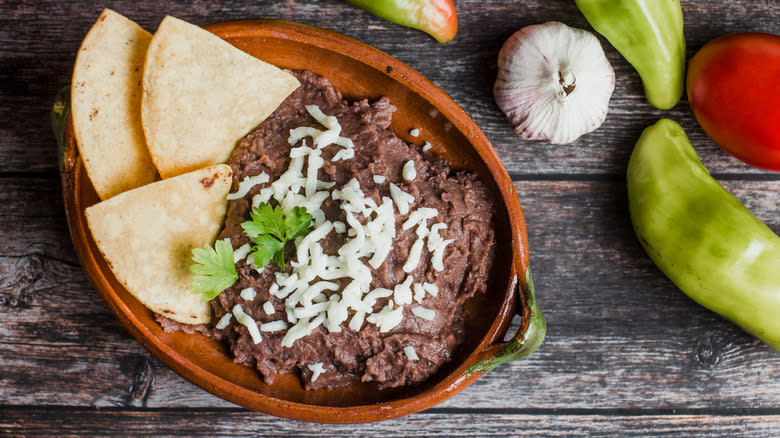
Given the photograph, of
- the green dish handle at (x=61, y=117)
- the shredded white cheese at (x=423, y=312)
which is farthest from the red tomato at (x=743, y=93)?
the green dish handle at (x=61, y=117)

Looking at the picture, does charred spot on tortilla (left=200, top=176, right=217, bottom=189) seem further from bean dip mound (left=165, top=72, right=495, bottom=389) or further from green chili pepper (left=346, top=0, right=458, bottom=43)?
green chili pepper (left=346, top=0, right=458, bottom=43)

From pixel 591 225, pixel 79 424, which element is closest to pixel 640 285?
pixel 591 225

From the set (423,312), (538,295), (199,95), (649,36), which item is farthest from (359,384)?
(649,36)

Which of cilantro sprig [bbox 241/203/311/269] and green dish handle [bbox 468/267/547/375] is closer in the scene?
cilantro sprig [bbox 241/203/311/269]

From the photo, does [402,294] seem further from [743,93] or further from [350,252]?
[743,93]

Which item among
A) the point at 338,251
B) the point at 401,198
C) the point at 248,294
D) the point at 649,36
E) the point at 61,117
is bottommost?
the point at 248,294

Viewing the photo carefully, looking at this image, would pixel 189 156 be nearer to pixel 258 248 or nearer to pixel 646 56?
pixel 258 248

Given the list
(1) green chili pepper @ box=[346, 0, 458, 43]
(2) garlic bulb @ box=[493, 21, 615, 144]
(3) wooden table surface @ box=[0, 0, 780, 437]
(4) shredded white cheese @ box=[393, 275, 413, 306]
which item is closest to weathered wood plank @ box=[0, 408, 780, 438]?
(3) wooden table surface @ box=[0, 0, 780, 437]
